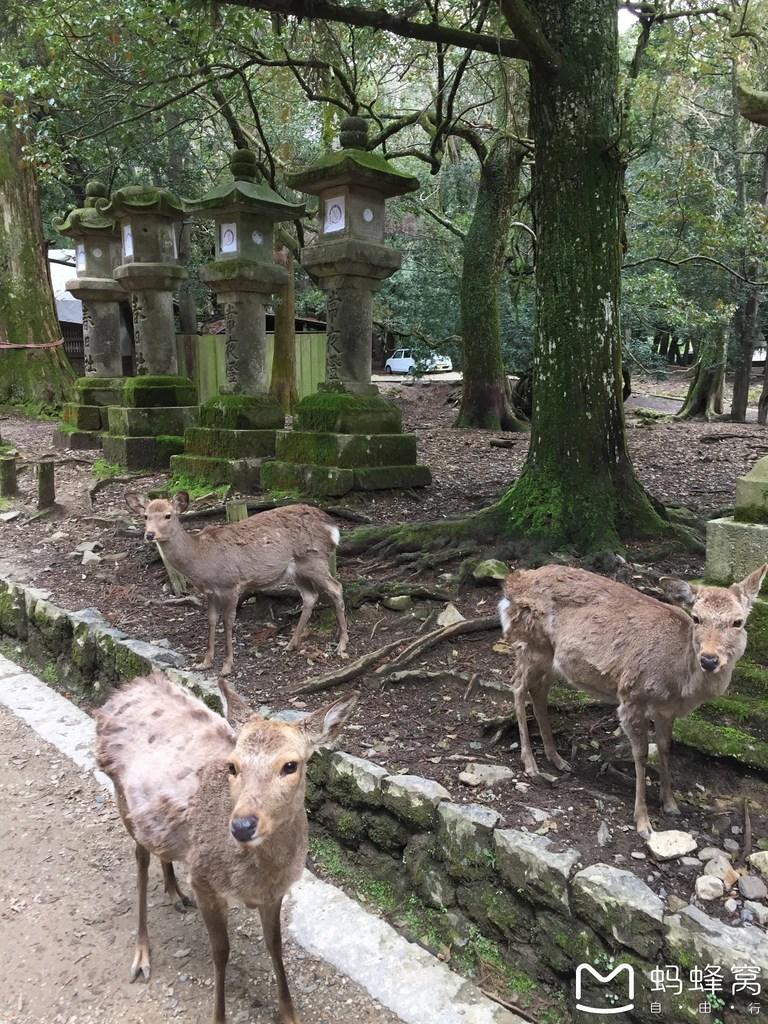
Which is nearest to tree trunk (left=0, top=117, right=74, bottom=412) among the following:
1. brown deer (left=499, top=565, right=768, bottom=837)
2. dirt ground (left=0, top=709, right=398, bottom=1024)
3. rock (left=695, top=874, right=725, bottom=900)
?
dirt ground (left=0, top=709, right=398, bottom=1024)

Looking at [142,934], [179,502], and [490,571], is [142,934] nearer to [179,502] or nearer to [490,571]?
[179,502]

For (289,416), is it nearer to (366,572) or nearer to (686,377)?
(366,572)

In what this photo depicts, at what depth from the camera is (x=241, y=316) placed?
9422mm

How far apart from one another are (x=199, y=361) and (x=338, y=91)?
7.29 meters

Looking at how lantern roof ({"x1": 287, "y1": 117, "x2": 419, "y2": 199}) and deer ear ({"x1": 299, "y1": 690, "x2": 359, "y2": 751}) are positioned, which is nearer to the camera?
deer ear ({"x1": 299, "y1": 690, "x2": 359, "y2": 751})

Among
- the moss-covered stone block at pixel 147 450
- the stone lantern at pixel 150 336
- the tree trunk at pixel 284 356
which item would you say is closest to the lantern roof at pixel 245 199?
the stone lantern at pixel 150 336

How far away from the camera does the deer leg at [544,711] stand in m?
3.64

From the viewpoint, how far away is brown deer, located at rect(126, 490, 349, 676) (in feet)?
16.3

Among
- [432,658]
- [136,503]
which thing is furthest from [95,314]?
[432,658]

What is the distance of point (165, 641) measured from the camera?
5371 mm

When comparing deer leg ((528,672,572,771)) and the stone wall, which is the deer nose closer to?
the stone wall

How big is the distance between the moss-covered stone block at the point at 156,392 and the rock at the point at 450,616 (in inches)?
284

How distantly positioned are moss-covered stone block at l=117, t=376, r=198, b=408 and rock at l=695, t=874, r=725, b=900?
981 cm

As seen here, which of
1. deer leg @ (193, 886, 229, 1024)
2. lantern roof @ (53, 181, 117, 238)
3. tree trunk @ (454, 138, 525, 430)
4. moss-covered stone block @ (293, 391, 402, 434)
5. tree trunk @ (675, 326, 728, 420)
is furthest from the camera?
tree trunk @ (675, 326, 728, 420)
